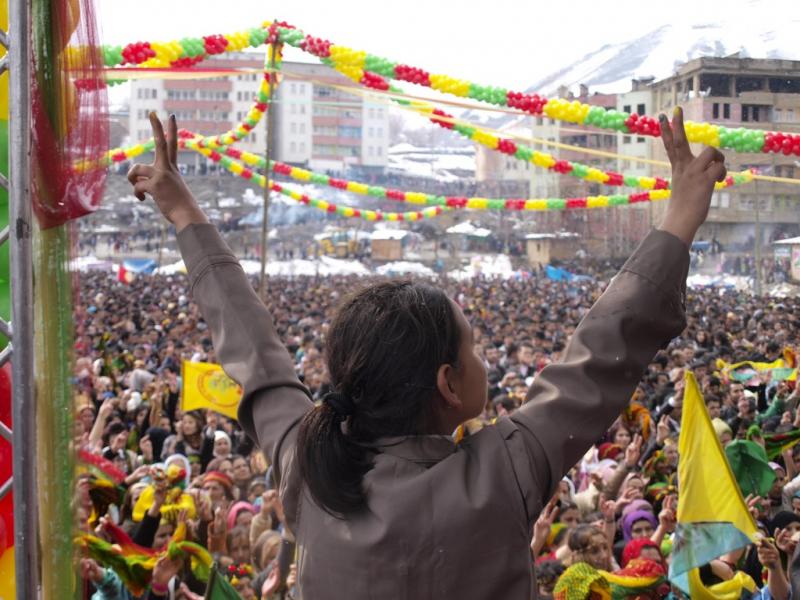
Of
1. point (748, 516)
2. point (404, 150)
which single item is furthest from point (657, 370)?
point (404, 150)

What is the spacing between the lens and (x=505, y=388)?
10.1 m

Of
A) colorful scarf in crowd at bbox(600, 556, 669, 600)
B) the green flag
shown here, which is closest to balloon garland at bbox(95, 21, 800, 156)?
colorful scarf in crowd at bbox(600, 556, 669, 600)

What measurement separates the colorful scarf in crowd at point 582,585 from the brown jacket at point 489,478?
2.41 meters

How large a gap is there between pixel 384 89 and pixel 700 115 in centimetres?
421

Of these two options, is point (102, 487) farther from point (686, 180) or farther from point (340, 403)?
point (686, 180)

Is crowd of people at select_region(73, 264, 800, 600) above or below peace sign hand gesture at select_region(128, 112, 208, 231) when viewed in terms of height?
below

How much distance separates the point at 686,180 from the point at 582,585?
2.49 meters

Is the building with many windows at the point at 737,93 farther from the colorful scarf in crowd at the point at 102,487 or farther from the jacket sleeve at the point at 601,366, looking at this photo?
the jacket sleeve at the point at 601,366

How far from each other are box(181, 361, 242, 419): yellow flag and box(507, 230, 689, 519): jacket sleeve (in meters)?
7.24

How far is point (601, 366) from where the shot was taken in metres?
1.53

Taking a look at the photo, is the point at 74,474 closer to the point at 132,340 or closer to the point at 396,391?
the point at 396,391

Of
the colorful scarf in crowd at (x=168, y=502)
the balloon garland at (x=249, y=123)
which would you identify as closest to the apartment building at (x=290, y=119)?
the balloon garland at (x=249, y=123)

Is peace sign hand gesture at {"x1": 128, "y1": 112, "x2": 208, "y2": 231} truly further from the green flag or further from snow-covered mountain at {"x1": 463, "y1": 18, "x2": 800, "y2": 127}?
snow-covered mountain at {"x1": 463, "y1": 18, "x2": 800, "y2": 127}

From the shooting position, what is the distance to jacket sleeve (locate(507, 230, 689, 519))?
149 centimetres
